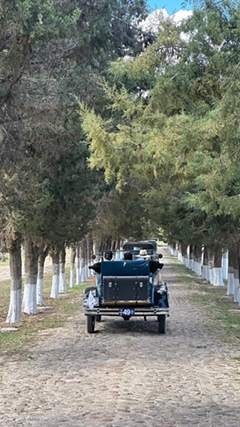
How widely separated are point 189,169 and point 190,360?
492 centimetres

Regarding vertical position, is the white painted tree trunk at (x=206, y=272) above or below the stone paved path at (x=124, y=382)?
above

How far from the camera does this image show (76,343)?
50.5 feet

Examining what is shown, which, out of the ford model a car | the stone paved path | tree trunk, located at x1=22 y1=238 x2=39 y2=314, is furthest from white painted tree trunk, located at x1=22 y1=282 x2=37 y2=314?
the ford model a car

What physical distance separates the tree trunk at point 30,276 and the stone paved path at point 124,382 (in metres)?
9.09

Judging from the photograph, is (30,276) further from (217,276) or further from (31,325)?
(217,276)

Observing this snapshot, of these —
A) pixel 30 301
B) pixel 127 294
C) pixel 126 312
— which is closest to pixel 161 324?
pixel 126 312

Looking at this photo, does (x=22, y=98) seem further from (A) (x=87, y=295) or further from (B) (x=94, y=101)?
(B) (x=94, y=101)

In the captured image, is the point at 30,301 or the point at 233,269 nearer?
the point at 30,301

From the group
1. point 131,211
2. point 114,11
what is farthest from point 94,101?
point 131,211

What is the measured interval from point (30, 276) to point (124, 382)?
15830mm

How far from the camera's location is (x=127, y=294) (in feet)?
55.8

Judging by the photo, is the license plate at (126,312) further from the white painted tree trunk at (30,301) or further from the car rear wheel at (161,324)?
the white painted tree trunk at (30,301)

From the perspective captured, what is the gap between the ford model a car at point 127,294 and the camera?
1692 cm

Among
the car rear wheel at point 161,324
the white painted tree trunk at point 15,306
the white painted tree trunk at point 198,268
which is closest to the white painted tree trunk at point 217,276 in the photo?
the white painted tree trunk at point 198,268
